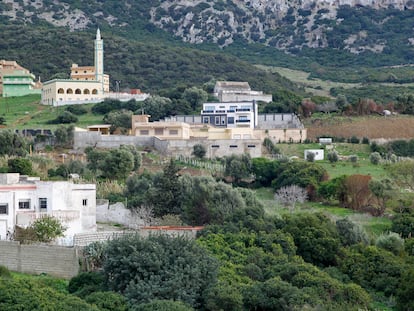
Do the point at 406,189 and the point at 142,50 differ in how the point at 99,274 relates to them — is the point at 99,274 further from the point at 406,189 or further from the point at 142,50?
the point at 142,50

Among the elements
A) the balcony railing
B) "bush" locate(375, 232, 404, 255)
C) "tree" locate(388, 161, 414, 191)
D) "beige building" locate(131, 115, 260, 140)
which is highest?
"beige building" locate(131, 115, 260, 140)

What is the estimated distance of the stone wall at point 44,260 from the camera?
43812 millimetres

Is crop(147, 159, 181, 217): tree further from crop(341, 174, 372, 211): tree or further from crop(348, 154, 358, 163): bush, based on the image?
crop(348, 154, 358, 163): bush

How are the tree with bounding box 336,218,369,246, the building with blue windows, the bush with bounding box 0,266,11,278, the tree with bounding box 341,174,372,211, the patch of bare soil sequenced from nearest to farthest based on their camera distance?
the bush with bounding box 0,266,11,278, the tree with bounding box 336,218,369,246, the tree with bounding box 341,174,372,211, the patch of bare soil, the building with blue windows

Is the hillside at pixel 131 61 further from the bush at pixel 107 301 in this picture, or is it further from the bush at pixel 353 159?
the bush at pixel 107 301

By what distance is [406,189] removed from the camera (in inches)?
2418

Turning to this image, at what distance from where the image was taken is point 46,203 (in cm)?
4850

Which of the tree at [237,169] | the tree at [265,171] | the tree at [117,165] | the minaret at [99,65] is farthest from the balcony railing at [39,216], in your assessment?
the minaret at [99,65]

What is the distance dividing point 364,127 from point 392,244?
101ft

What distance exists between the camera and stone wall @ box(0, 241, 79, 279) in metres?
43.8

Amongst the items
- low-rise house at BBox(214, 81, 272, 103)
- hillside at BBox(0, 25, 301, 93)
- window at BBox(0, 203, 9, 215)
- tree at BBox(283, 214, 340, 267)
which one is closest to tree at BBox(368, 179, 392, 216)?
tree at BBox(283, 214, 340, 267)

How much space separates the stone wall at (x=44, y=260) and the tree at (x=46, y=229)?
1.82 m

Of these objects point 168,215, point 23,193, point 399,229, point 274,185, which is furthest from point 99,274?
point 274,185

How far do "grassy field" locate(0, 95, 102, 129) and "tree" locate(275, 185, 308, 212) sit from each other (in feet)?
73.5
